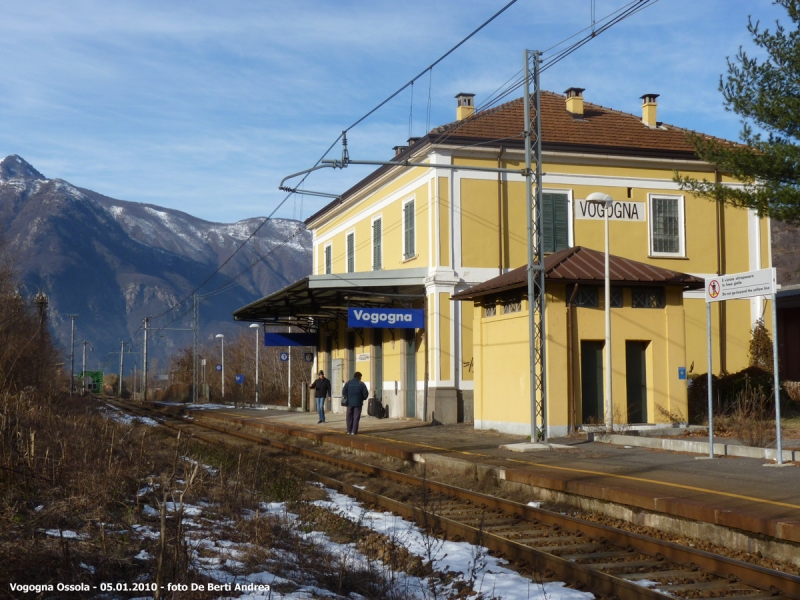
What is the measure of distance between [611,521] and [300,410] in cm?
3334

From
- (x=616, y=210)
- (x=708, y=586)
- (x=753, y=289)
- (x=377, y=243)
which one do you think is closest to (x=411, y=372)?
(x=377, y=243)

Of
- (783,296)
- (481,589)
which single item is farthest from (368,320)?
(481,589)

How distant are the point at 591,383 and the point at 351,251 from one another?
1753cm

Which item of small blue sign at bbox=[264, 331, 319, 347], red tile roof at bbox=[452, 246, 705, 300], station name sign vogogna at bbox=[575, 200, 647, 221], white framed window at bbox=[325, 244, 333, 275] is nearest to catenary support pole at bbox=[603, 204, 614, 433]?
red tile roof at bbox=[452, 246, 705, 300]

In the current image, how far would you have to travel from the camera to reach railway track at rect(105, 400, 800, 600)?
7.30 m

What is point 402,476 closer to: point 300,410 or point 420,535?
point 420,535

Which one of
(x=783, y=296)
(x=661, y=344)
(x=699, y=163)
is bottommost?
(x=661, y=344)

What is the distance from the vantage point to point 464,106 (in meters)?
32.1

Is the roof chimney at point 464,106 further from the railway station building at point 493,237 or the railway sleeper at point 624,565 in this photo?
the railway sleeper at point 624,565

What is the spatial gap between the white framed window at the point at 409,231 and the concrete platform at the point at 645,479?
9025 mm

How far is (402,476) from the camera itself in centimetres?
1491

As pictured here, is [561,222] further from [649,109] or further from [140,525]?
[140,525]

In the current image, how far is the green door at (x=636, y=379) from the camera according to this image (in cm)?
2108

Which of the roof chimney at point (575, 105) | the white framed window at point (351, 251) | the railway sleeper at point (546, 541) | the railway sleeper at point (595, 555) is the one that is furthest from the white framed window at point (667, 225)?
the railway sleeper at point (595, 555)
